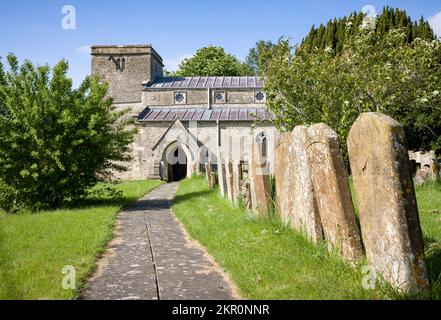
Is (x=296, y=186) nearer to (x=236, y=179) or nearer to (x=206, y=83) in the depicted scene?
(x=236, y=179)

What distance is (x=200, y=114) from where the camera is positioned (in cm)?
3123

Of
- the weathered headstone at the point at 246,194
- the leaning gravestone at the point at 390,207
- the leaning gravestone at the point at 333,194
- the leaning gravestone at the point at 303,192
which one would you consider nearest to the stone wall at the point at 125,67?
the weathered headstone at the point at 246,194

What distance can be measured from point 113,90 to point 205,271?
109ft

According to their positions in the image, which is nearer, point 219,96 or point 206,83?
point 219,96

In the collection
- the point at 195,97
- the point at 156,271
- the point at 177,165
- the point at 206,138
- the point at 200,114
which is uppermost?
the point at 195,97

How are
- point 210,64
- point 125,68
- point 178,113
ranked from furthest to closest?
point 210,64, point 125,68, point 178,113

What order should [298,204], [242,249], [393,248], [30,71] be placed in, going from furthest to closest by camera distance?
[30,71] < [298,204] < [242,249] < [393,248]

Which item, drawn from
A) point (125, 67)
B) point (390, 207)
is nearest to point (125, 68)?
point (125, 67)

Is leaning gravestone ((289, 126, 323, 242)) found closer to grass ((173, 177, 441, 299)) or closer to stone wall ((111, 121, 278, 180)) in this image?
grass ((173, 177, 441, 299))

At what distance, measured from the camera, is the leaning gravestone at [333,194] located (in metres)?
4.46

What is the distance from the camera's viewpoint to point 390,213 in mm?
3639

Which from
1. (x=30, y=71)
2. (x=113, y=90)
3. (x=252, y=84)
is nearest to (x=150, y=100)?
(x=113, y=90)

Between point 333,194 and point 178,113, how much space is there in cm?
2743
